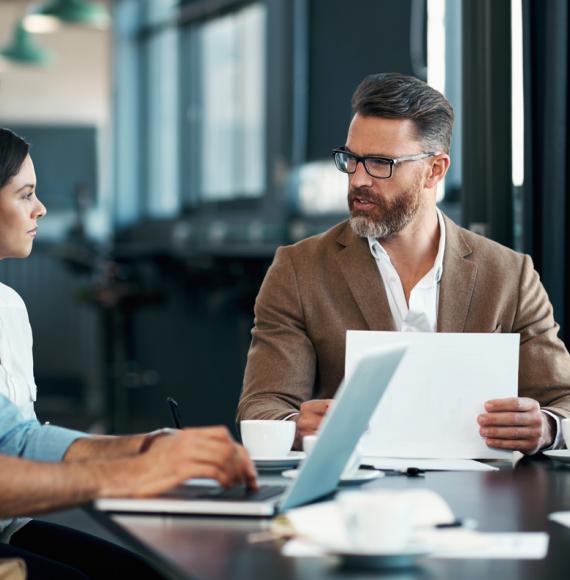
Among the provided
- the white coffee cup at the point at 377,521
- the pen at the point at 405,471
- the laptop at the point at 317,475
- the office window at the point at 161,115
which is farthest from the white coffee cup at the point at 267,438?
the office window at the point at 161,115

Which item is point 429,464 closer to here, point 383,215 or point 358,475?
point 358,475

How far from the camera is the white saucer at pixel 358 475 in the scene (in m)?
1.63

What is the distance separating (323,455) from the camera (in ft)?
4.51

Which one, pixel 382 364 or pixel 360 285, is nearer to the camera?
pixel 382 364

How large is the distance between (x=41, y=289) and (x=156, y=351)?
1859 mm

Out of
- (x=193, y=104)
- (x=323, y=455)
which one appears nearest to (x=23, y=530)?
(x=323, y=455)

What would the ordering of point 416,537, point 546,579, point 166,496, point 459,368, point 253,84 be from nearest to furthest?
point 546,579, point 416,537, point 166,496, point 459,368, point 253,84

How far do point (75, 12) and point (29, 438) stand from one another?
24.2ft

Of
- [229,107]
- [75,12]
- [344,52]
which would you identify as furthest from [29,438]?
[75,12]

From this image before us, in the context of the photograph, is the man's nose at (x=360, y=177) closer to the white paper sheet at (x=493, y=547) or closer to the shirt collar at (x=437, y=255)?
the shirt collar at (x=437, y=255)

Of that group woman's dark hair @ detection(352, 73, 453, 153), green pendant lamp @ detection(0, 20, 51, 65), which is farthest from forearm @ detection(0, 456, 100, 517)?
green pendant lamp @ detection(0, 20, 51, 65)

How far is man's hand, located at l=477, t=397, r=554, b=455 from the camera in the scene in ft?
6.40

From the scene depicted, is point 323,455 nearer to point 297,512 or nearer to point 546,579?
point 297,512

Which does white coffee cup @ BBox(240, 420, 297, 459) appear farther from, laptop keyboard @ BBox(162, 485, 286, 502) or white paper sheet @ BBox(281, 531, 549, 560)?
white paper sheet @ BBox(281, 531, 549, 560)
